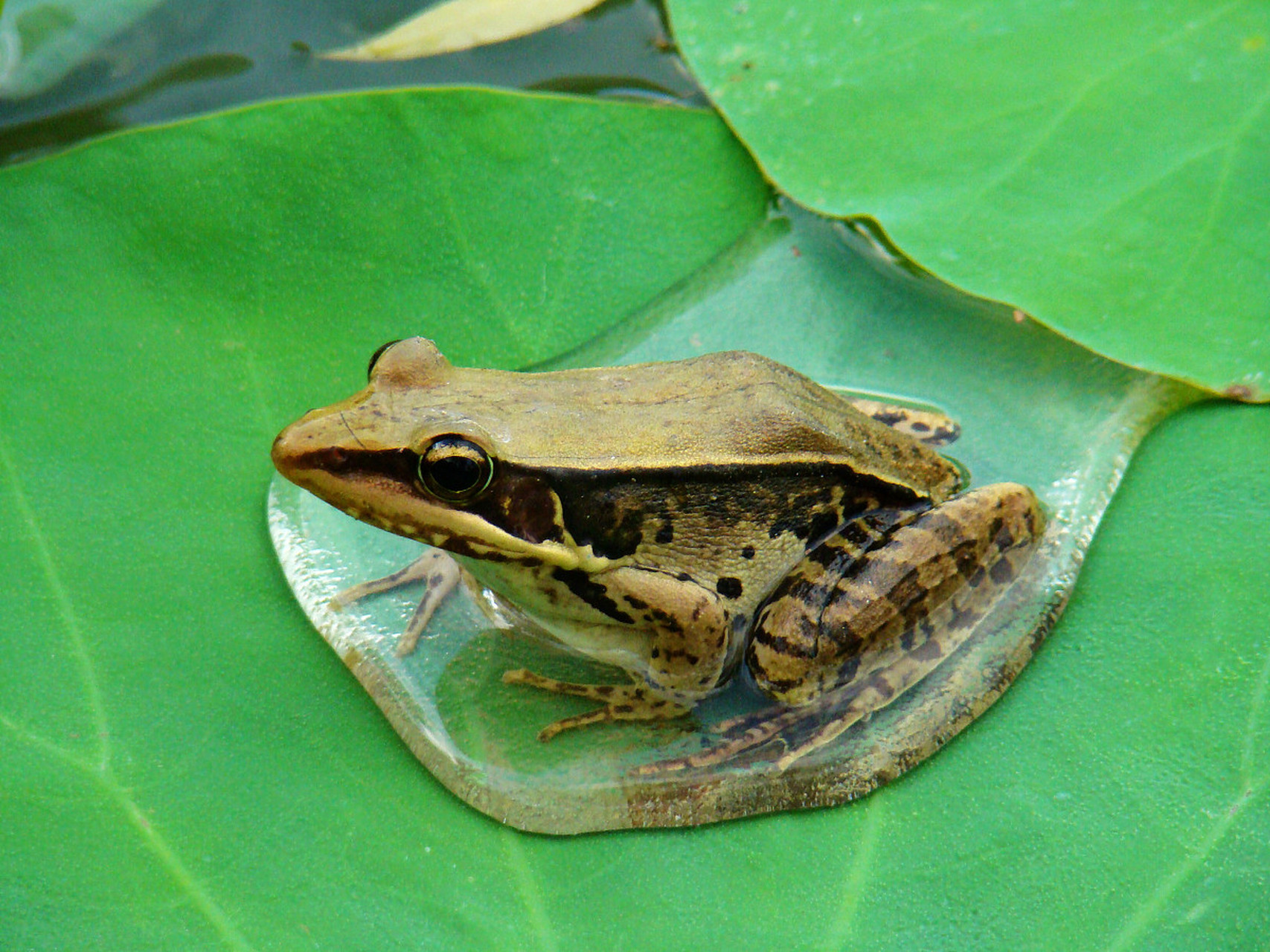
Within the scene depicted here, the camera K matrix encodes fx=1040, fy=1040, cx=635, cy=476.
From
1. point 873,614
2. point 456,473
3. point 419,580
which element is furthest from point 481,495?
point 873,614

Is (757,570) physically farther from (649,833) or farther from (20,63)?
(20,63)

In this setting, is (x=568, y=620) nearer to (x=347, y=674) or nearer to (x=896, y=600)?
(x=347, y=674)

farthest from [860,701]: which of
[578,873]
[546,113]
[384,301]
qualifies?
[546,113]

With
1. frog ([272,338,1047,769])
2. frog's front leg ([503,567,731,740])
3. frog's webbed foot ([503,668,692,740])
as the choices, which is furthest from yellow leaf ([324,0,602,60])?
frog's webbed foot ([503,668,692,740])

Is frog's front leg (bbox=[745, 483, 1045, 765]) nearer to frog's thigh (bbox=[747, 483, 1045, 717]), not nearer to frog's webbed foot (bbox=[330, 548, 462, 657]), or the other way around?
frog's thigh (bbox=[747, 483, 1045, 717])

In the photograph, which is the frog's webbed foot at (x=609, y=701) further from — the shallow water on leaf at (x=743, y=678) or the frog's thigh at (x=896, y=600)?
the frog's thigh at (x=896, y=600)

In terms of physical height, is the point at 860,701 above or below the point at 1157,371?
below
